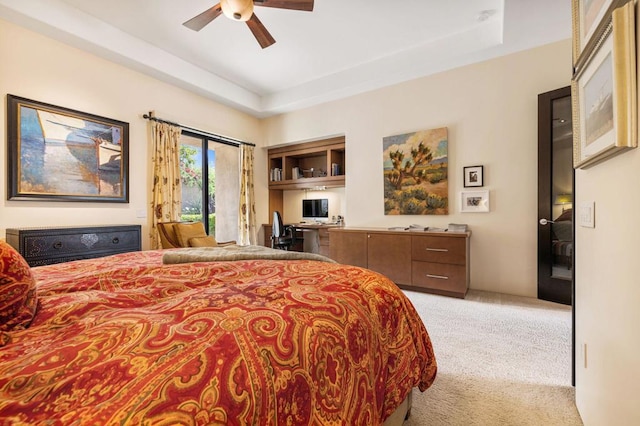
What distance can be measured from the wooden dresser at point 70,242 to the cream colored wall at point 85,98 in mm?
404

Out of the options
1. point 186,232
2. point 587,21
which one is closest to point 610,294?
point 587,21

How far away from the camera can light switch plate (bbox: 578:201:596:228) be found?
4.39 feet

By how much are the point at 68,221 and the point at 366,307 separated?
3.73m

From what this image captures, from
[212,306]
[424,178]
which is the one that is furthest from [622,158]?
[424,178]

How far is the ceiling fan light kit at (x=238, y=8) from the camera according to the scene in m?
2.46

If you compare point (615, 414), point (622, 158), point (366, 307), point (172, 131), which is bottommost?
point (615, 414)

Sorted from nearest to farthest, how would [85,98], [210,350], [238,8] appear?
[210,350], [238,8], [85,98]

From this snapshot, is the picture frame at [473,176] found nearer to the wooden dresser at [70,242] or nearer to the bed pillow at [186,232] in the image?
the bed pillow at [186,232]

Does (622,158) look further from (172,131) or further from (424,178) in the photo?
(172,131)

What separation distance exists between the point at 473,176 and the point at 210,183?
420 centimetres

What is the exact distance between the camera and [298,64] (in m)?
4.37

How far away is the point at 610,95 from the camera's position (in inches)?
43.1

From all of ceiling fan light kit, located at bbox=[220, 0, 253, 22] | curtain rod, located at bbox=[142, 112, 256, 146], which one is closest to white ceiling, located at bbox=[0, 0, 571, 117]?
curtain rod, located at bbox=[142, 112, 256, 146]

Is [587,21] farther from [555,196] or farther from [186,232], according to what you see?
[186,232]
